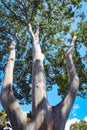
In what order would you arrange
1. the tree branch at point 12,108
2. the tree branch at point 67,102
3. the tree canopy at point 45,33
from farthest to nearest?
1. the tree canopy at point 45,33
2. the tree branch at point 67,102
3. the tree branch at point 12,108

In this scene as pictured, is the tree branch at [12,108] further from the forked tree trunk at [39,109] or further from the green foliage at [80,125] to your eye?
the green foliage at [80,125]

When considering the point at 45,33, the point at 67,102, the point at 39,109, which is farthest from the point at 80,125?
the point at 39,109

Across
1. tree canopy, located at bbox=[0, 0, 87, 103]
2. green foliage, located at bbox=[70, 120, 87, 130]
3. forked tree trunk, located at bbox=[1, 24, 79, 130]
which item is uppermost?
green foliage, located at bbox=[70, 120, 87, 130]

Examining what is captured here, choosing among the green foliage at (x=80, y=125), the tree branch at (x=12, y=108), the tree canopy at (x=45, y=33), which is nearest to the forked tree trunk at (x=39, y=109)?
the tree branch at (x=12, y=108)

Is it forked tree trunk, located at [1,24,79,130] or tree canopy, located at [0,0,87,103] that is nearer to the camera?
forked tree trunk, located at [1,24,79,130]

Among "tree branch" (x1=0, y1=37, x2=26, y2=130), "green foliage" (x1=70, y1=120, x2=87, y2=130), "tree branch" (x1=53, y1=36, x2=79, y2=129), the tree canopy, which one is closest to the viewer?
"tree branch" (x1=0, y1=37, x2=26, y2=130)

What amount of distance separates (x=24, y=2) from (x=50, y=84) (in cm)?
545

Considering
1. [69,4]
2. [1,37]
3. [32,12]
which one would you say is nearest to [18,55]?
[1,37]

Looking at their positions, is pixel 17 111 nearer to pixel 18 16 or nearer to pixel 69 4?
pixel 18 16

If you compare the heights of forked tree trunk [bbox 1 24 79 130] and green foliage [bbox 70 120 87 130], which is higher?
green foliage [bbox 70 120 87 130]

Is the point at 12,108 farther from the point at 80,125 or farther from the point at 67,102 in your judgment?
the point at 80,125

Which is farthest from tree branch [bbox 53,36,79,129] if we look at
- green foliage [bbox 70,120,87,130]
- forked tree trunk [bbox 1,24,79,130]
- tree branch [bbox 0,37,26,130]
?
green foliage [bbox 70,120,87,130]

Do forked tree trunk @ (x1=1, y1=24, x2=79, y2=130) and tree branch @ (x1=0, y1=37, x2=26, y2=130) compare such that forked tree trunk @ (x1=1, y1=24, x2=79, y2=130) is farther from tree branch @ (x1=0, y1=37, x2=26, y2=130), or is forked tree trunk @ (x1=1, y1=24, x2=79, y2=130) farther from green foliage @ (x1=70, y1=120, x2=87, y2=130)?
green foliage @ (x1=70, y1=120, x2=87, y2=130)

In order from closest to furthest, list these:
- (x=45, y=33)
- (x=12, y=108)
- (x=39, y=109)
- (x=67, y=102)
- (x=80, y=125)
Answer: (x=12, y=108)
(x=39, y=109)
(x=67, y=102)
(x=45, y=33)
(x=80, y=125)
